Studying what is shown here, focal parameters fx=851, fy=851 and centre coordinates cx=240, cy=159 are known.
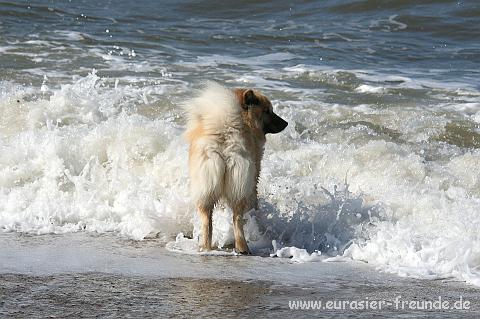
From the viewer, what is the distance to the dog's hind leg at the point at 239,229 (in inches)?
269

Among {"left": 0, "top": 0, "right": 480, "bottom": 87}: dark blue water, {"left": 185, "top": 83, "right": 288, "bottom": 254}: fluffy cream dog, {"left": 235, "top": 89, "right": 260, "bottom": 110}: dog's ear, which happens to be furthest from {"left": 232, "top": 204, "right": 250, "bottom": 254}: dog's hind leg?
{"left": 0, "top": 0, "right": 480, "bottom": 87}: dark blue water

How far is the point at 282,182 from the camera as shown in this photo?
8.15 meters

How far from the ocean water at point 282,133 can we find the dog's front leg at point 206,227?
0.50 feet

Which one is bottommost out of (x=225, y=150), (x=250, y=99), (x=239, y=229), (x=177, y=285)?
(x=239, y=229)

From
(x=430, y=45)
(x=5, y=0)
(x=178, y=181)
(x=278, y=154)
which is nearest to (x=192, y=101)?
(x=178, y=181)

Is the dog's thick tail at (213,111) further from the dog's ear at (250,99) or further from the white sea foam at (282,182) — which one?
the white sea foam at (282,182)

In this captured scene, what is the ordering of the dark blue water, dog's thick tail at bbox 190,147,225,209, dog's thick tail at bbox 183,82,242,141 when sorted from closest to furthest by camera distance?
1. dog's thick tail at bbox 190,147,225,209
2. dog's thick tail at bbox 183,82,242,141
3. the dark blue water

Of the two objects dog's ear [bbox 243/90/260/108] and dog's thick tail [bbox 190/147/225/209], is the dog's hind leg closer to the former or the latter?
dog's thick tail [bbox 190/147/225/209]

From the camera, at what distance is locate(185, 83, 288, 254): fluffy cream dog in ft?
21.6

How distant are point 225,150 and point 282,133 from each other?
9.77 feet

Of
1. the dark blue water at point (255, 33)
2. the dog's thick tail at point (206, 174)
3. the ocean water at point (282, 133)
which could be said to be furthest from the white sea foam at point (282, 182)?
the dark blue water at point (255, 33)

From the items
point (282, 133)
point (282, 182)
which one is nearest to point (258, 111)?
point (282, 182)

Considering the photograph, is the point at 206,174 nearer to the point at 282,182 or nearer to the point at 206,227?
the point at 206,227

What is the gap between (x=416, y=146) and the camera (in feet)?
31.2
